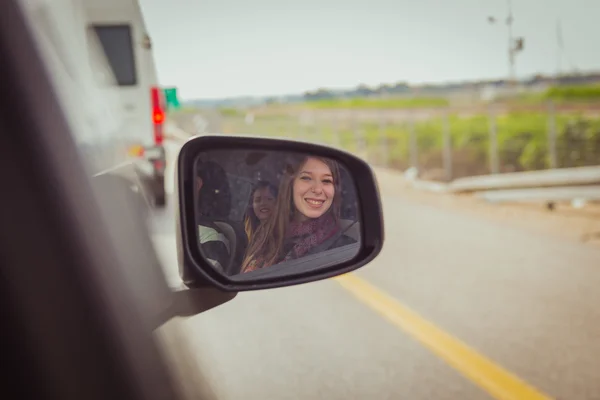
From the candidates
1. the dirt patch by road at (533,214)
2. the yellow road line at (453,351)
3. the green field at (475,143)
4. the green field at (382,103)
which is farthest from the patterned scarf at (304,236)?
the green field at (382,103)

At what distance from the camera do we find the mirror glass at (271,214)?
Result: 1782 mm

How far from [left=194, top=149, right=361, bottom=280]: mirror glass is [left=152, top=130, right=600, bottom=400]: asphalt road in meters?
0.44

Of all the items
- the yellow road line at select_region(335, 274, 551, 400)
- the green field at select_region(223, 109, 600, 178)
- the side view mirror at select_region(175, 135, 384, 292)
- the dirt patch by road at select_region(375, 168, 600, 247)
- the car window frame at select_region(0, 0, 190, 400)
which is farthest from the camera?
the green field at select_region(223, 109, 600, 178)

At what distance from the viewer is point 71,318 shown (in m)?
1.45

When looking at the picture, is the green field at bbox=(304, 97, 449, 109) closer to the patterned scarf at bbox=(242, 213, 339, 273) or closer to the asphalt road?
the asphalt road

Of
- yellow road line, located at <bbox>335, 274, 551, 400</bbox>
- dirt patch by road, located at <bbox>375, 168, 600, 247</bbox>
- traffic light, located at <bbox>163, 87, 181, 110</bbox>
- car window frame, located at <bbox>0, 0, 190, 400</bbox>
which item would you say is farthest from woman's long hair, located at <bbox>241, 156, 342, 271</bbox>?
dirt patch by road, located at <bbox>375, 168, 600, 247</bbox>

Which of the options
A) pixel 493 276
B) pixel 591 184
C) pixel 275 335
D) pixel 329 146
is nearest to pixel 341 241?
pixel 329 146

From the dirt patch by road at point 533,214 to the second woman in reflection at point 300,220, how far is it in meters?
7.05

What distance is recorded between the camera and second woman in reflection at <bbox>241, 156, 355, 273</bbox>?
1863 mm

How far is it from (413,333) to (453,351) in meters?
0.46

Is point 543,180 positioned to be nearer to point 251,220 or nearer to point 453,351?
point 453,351

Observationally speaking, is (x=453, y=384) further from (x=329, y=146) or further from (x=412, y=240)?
(x=412, y=240)

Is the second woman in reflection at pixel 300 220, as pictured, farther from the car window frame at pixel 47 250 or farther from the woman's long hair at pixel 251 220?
the car window frame at pixel 47 250

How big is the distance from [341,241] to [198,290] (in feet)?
1.83
